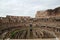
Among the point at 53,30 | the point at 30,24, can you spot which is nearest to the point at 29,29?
the point at 30,24

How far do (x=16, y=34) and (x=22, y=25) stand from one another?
3.20 ft

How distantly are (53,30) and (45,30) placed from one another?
795 mm

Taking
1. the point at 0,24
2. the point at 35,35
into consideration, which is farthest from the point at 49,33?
the point at 0,24

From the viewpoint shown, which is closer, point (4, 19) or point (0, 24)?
point (0, 24)

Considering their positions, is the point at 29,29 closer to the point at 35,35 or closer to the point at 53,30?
the point at 35,35

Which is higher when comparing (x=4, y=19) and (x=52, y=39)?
(x=4, y=19)

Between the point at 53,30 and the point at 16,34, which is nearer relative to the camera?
the point at 53,30

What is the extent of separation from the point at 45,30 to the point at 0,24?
3.94m

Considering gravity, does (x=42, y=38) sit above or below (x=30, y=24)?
below

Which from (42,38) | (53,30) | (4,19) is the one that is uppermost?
(4,19)

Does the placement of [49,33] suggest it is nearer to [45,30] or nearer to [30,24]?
[45,30]

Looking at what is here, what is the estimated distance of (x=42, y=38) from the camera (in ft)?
41.1

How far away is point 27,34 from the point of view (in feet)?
42.1

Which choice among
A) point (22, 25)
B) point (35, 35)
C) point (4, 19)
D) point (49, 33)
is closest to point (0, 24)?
point (4, 19)
